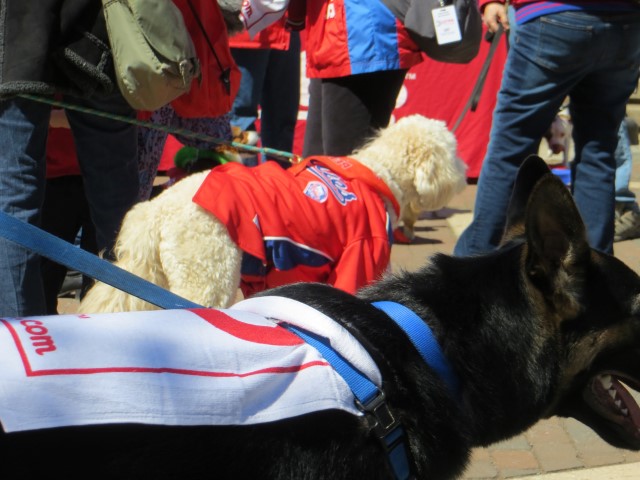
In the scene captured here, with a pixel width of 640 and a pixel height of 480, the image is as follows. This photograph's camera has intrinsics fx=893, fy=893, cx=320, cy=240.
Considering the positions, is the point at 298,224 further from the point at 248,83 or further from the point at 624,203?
the point at 624,203

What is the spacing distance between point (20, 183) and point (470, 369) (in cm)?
207

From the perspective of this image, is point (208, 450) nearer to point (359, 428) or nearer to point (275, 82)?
point (359, 428)

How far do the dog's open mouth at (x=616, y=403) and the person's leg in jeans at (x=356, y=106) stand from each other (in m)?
2.73

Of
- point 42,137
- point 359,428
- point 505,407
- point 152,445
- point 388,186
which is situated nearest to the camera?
point 152,445

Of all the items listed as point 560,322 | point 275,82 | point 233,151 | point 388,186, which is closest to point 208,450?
point 560,322

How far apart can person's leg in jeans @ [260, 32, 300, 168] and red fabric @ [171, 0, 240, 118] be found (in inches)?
94.7

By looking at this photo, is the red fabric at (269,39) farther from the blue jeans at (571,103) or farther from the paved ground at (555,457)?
the paved ground at (555,457)

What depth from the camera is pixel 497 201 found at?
4504mm

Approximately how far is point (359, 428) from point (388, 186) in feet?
8.80

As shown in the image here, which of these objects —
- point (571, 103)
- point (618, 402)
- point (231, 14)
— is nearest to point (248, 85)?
point (231, 14)

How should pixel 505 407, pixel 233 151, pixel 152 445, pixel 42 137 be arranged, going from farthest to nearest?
pixel 233 151
pixel 42 137
pixel 505 407
pixel 152 445

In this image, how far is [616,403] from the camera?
234 centimetres

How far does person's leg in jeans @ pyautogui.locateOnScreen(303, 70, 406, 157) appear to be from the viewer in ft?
15.8

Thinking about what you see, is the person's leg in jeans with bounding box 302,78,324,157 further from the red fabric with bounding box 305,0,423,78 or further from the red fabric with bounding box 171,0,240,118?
the red fabric with bounding box 171,0,240,118
